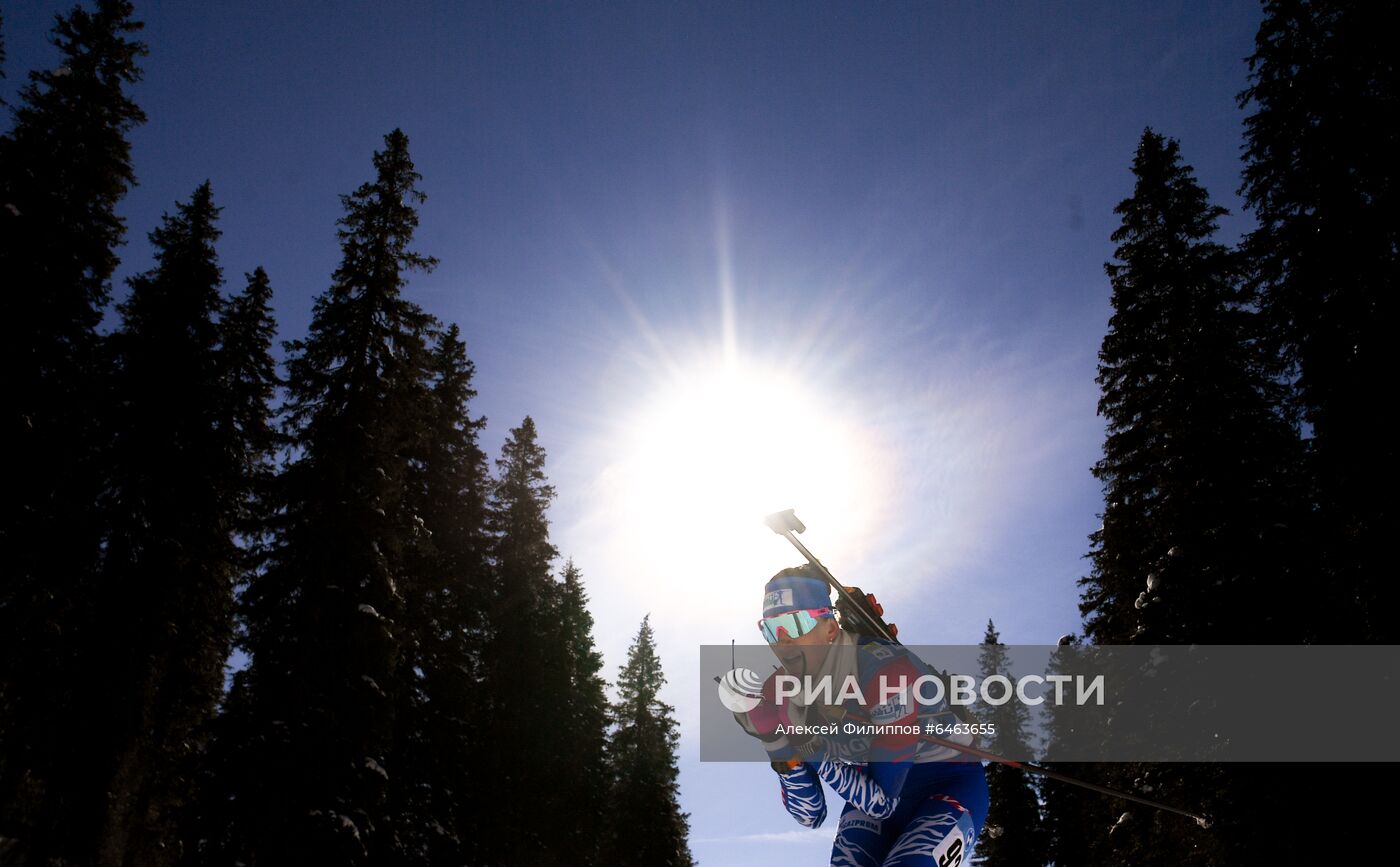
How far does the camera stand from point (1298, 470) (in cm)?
1445

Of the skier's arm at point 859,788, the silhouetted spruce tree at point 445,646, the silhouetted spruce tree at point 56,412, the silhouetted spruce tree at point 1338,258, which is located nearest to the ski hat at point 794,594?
the skier's arm at point 859,788

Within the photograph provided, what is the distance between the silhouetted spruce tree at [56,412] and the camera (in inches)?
600

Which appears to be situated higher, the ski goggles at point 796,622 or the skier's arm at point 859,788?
the ski goggles at point 796,622

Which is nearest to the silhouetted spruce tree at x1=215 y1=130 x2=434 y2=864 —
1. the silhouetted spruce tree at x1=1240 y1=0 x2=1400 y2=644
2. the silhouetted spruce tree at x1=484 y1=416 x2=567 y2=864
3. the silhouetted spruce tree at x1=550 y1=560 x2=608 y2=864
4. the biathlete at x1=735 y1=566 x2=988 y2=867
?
the silhouetted spruce tree at x1=484 y1=416 x2=567 y2=864

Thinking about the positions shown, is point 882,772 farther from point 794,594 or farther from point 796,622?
point 794,594

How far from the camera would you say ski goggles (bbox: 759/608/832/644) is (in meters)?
4.67

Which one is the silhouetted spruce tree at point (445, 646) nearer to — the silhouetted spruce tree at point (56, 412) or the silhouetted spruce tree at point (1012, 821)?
the silhouetted spruce tree at point (56, 412)

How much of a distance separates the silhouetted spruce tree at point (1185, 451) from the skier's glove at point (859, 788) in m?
13.2

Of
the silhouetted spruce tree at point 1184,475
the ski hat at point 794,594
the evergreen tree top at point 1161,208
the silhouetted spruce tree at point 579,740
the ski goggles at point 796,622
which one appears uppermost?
the evergreen tree top at point 1161,208

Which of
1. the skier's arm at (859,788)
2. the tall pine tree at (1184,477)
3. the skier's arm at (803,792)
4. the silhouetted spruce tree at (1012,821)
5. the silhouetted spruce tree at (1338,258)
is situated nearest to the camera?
the skier's arm at (859,788)

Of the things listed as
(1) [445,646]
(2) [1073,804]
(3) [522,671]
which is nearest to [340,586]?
(1) [445,646]

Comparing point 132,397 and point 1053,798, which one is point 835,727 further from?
point 1053,798

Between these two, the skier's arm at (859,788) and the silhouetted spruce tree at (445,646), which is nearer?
the skier's arm at (859,788)

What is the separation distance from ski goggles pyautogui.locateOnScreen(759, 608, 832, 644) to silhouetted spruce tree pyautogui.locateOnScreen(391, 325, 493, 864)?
47.0 feet
